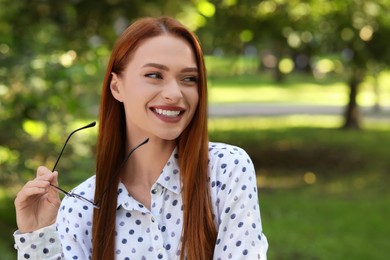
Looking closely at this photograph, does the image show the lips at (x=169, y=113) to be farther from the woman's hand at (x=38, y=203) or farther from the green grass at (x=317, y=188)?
the green grass at (x=317, y=188)

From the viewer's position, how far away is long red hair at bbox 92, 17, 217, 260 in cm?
198

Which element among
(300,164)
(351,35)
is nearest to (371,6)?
(351,35)

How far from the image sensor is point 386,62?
10.2 meters

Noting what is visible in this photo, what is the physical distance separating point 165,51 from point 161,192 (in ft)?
1.08

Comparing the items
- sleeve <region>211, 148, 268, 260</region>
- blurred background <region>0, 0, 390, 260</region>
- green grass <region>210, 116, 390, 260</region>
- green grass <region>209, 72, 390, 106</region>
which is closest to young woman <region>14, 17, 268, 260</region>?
sleeve <region>211, 148, 268, 260</region>

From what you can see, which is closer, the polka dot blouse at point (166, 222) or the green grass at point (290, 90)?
the polka dot blouse at point (166, 222)

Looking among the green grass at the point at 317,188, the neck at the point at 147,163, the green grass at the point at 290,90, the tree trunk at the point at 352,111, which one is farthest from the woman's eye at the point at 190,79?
the green grass at the point at 290,90

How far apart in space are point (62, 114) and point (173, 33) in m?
3.98

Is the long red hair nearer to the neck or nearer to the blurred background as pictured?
the neck

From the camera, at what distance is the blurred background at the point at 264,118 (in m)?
5.64

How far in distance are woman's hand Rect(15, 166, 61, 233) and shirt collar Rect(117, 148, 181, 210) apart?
153mm

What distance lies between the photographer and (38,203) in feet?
6.60

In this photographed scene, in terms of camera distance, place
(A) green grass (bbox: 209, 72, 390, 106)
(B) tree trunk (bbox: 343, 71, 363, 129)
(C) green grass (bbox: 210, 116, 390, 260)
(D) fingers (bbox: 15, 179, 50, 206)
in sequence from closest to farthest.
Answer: (D) fingers (bbox: 15, 179, 50, 206)
(C) green grass (bbox: 210, 116, 390, 260)
(B) tree trunk (bbox: 343, 71, 363, 129)
(A) green grass (bbox: 209, 72, 390, 106)

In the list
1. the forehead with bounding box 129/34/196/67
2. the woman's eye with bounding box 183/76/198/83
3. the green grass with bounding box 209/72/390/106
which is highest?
the forehead with bounding box 129/34/196/67
